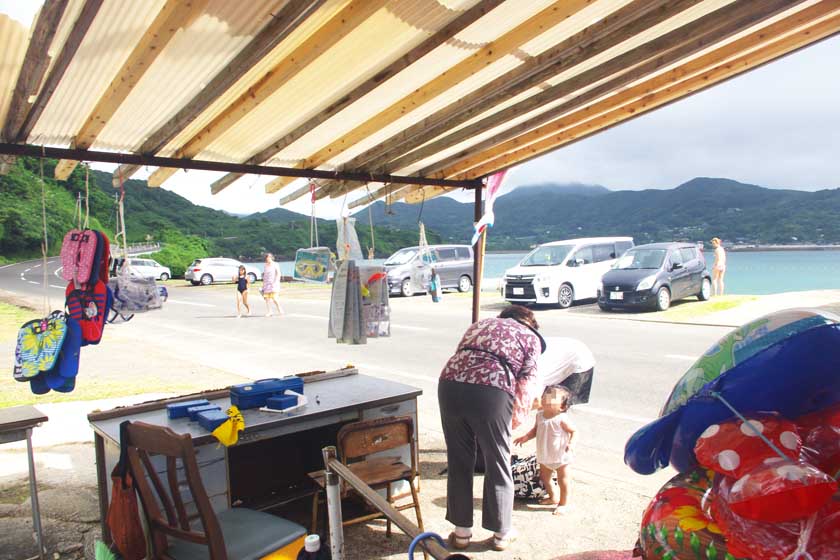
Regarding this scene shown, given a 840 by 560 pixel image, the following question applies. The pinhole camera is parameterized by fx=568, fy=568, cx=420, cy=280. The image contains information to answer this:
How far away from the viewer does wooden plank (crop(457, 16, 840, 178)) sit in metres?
3.51

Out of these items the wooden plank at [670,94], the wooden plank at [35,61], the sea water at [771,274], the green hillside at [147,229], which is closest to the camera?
the wooden plank at [35,61]

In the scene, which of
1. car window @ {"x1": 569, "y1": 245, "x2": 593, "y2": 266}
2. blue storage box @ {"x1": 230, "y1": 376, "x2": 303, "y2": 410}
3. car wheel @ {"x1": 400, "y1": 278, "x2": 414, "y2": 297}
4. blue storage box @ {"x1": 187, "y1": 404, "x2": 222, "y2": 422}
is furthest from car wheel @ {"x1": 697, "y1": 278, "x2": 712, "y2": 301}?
blue storage box @ {"x1": 187, "y1": 404, "x2": 222, "y2": 422}

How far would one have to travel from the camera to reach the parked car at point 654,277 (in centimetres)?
1574

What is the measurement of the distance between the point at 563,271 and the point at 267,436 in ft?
50.1

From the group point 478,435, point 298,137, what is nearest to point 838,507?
point 478,435

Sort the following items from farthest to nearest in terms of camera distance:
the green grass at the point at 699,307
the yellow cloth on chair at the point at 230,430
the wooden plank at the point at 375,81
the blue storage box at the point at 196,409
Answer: the green grass at the point at 699,307, the blue storage box at the point at 196,409, the yellow cloth on chair at the point at 230,430, the wooden plank at the point at 375,81

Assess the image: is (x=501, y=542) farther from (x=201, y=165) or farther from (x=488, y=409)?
(x=201, y=165)

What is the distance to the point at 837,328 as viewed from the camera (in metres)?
A: 1.68

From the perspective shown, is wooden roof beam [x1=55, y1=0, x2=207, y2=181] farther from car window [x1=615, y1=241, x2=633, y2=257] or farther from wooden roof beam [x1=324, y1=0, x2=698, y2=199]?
car window [x1=615, y1=241, x2=633, y2=257]

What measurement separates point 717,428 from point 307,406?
2811mm

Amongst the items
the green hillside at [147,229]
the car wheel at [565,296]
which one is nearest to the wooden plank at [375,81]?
the car wheel at [565,296]

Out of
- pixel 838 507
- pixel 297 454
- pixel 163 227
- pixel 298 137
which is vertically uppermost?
pixel 163 227

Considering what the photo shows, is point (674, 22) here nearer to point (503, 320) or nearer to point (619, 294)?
point (503, 320)

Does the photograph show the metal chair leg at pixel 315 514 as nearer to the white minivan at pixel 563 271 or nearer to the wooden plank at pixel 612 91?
the wooden plank at pixel 612 91
